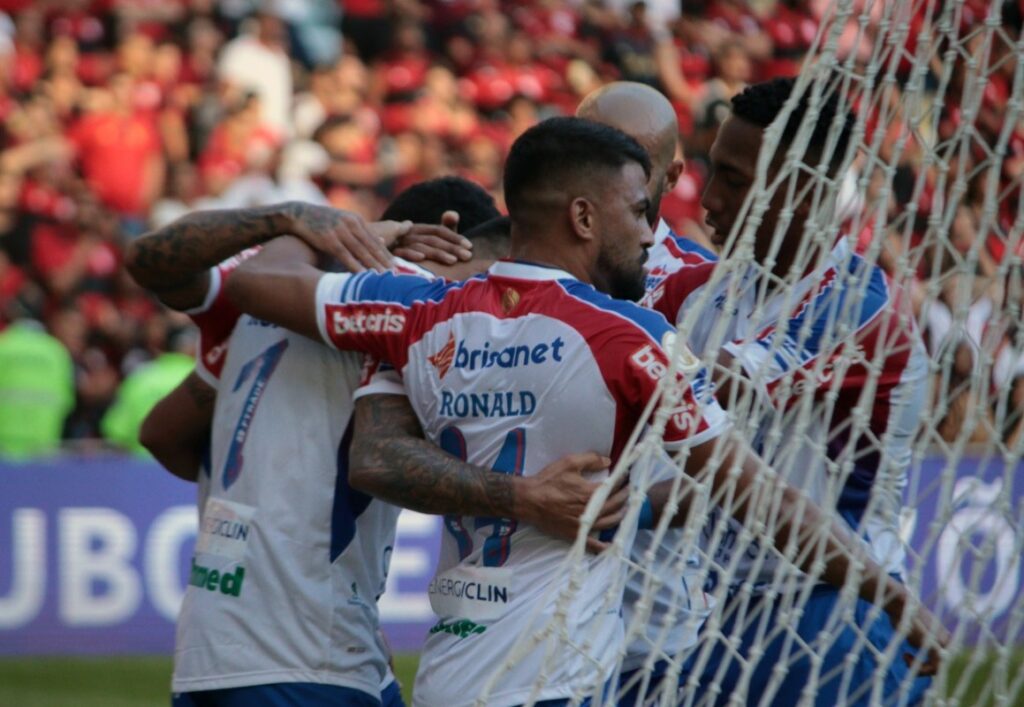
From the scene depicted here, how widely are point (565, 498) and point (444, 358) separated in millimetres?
430

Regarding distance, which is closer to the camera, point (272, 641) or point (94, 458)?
point (272, 641)

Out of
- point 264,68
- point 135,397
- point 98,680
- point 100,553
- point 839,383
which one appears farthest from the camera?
point 264,68

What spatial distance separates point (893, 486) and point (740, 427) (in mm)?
487

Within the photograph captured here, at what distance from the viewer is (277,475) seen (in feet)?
11.9

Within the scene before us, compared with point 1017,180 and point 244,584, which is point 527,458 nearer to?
point 244,584

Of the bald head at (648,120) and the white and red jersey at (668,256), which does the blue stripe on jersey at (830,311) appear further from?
the bald head at (648,120)

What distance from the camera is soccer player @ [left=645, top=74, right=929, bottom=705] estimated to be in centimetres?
331

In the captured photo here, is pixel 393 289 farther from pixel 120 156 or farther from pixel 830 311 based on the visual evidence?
pixel 120 156

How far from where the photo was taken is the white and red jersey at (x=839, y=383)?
3.32 metres

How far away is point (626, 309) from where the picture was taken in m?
3.22

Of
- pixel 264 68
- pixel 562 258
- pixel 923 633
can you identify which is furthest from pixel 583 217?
pixel 264 68

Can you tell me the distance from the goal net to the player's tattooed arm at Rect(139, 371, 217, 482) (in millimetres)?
1215

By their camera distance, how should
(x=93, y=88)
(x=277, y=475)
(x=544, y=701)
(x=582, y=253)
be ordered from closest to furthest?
(x=544, y=701) < (x=582, y=253) < (x=277, y=475) < (x=93, y=88)

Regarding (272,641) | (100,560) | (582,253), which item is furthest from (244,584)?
(100,560)
